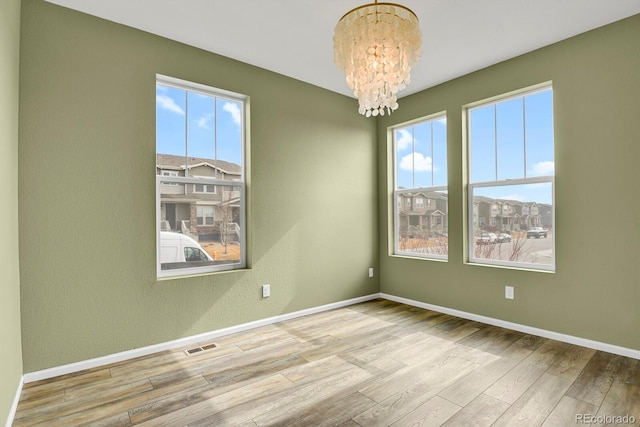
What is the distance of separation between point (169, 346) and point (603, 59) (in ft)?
14.5

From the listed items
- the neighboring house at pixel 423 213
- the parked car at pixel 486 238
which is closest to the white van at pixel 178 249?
the neighboring house at pixel 423 213

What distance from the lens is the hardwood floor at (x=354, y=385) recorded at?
1914 mm

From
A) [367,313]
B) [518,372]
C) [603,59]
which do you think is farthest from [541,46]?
[367,313]

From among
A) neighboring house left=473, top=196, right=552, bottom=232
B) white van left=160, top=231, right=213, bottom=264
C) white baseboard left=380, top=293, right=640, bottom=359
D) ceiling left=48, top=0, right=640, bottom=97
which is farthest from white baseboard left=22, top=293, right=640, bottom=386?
ceiling left=48, top=0, right=640, bottom=97

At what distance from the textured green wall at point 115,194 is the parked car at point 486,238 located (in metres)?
1.97

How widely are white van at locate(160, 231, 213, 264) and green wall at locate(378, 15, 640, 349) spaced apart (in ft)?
9.60

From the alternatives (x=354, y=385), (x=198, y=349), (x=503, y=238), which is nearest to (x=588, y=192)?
(x=503, y=238)

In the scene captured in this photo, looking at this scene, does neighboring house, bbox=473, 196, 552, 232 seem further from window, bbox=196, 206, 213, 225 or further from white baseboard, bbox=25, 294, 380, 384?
window, bbox=196, 206, 213, 225

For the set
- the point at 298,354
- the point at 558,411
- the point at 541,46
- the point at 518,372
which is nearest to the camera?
the point at 558,411

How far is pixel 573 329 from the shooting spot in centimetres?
292

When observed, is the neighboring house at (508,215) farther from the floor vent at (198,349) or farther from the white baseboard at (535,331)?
the floor vent at (198,349)

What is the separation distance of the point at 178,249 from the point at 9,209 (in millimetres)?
1246

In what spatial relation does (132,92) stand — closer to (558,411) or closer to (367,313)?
(367,313)

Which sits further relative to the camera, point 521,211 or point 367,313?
point 367,313
